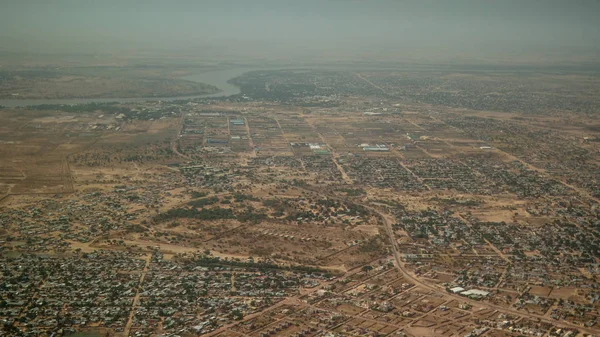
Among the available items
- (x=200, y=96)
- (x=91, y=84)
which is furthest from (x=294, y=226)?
(x=91, y=84)

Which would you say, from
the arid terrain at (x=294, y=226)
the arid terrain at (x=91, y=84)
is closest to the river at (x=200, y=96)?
the arid terrain at (x=91, y=84)

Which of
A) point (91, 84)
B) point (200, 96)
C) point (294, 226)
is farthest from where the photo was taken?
point (91, 84)

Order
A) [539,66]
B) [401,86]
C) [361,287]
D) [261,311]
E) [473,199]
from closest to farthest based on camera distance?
[261,311] < [361,287] < [473,199] < [401,86] < [539,66]

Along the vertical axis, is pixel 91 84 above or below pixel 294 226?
above

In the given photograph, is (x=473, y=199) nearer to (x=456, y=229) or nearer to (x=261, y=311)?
(x=456, y=229)

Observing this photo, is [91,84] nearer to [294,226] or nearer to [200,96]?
[200,96]

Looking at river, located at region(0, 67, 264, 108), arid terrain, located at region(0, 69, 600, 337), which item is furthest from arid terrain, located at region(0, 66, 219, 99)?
arid terrain, located at region(0, 69, 600, 337)

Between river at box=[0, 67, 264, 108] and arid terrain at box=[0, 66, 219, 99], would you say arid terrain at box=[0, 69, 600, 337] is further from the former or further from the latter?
arid terrain at box=[0, 66, 219, 99]

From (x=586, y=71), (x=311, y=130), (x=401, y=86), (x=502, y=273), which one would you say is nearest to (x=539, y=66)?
(x=586, y=71)

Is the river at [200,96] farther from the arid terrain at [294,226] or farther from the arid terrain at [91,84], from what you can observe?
the arid terrain at [294,226]
